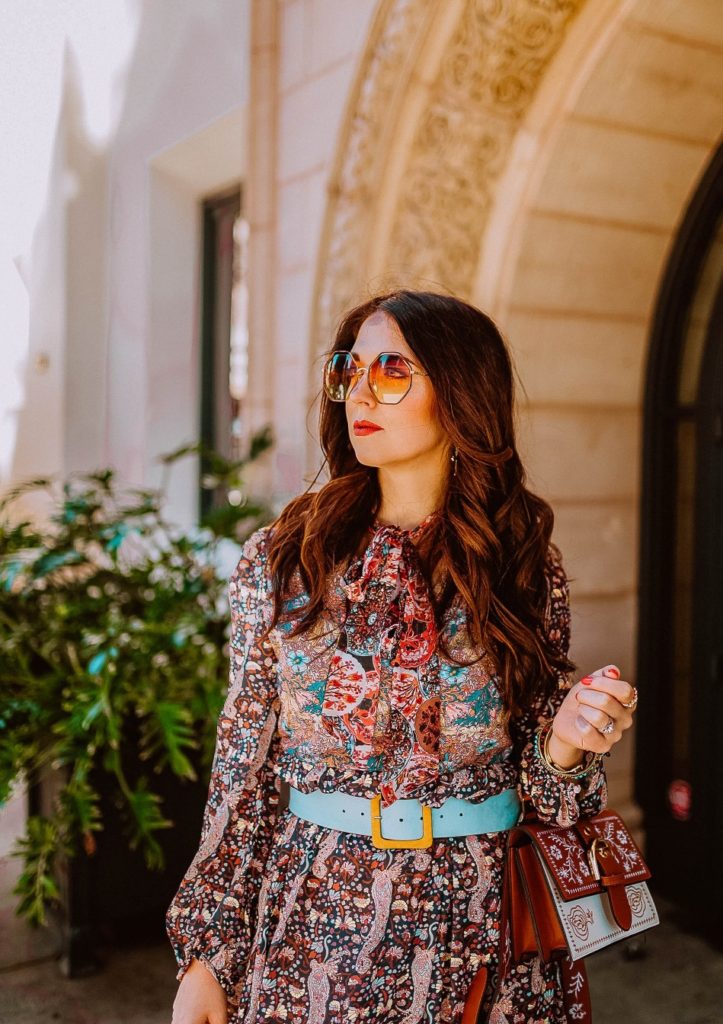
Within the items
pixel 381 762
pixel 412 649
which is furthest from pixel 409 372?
pixel 381 762

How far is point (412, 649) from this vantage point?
60.8 inches

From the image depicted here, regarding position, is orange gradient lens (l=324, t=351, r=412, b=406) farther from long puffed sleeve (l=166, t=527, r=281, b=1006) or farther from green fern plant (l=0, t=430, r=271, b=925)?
green fern plant (l=0, t=430, r=271, b=925)

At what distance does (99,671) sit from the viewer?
289 cm

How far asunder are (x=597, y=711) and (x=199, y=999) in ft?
2.55

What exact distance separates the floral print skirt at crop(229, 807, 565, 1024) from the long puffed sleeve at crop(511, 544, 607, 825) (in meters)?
0.11

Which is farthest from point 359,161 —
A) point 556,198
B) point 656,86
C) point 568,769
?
point 568,769

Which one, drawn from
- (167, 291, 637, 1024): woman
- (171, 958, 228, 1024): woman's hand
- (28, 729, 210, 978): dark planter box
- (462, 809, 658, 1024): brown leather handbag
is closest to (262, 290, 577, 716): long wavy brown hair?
(167, 291, 637, 1024): woman

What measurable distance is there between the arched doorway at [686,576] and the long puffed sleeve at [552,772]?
1.79 metres

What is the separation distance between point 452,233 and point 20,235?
290 centimetres

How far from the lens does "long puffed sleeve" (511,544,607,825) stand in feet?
4.98

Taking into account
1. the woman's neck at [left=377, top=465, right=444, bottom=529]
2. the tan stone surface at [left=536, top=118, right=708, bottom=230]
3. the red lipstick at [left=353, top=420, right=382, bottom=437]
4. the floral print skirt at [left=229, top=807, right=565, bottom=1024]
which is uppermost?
the tan stone surface at [left=536, top=118, right=708, bottom=230]

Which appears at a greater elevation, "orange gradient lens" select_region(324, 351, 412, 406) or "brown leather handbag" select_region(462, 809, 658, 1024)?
"orange gradient lens" select_region(324, 351, 412, 406)

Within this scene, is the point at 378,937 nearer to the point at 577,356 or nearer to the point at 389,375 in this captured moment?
the point at 389,375

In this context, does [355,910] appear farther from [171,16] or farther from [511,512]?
[171,16]
